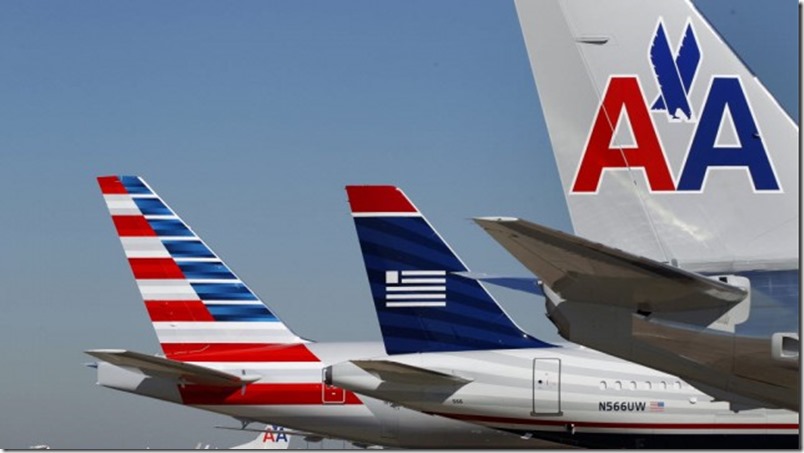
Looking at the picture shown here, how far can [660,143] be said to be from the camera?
13086mm

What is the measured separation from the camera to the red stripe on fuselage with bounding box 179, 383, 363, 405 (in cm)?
2739

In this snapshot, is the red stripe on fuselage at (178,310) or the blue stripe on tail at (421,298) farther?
the red stripe on fuselage at (178,310)

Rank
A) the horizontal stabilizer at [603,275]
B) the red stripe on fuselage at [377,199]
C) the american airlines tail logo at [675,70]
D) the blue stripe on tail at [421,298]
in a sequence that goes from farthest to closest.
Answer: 1. the red stripe on fuselage at [377,199]
2. the blue stripe on tail at [421,298]
3. the american airlines tail logo at [675,70]
4. the horizontal stabilizer at [603,275]

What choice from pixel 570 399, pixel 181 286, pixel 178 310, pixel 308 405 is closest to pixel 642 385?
pixel 570 399

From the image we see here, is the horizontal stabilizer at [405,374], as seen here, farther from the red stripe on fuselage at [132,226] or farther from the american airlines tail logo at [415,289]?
the red stripe on fuselage at [132,226]

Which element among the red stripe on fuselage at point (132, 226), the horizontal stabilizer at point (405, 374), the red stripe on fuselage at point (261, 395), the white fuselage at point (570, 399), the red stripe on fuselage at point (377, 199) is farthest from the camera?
the red stripe on fuselage at point (132, 226)

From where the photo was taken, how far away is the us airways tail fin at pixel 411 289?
26625 mm

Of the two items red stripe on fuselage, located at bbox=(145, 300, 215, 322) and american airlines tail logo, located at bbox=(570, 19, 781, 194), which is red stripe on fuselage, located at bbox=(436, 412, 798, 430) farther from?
american airlines tail logo, located at bbox=(570, 19, 781, 194)

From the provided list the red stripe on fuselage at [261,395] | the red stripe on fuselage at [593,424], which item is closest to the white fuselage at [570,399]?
the red stripe on fuselage at [593,424]

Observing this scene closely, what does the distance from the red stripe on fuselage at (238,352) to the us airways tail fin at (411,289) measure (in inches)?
83.7

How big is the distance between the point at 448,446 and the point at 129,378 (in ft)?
20.0

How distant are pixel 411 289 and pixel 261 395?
348cm

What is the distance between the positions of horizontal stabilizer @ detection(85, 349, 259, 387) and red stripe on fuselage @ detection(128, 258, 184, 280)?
2.87 m

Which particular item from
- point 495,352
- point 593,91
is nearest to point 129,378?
point 495,352
